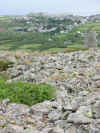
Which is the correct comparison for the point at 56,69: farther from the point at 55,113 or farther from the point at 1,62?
the point at 55,113

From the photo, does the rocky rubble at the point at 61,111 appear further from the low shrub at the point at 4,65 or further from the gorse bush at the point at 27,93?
the low shrub at the point at 4,65

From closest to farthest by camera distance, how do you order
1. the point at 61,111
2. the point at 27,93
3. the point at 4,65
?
the point at 61,111 → the point at 27,93 → the point at 4,65

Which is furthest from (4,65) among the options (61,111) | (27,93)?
(61,111)

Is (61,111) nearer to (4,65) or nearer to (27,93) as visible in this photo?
(27,93)

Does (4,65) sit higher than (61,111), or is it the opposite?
(61,111)

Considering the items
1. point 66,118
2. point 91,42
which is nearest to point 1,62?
point 66,118

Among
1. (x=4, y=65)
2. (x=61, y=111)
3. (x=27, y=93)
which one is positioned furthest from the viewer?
(x=4, y=65)

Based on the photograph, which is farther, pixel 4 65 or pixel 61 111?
pixel 4 65

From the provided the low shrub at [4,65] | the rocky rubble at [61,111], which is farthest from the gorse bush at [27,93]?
the low shrub at [4,65]

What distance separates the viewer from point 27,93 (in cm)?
898

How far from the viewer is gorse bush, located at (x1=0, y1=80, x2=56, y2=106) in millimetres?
8703

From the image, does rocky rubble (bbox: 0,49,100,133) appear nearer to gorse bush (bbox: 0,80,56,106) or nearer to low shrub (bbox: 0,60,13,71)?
gorse bush (bbox: 0,80,56,106)

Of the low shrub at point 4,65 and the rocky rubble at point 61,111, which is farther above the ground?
the rocky rubble at point 61,111

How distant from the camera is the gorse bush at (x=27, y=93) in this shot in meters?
8.70
